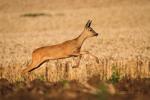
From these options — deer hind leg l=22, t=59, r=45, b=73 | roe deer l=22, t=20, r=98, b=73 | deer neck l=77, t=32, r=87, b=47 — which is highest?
deer neck l=77, t=32, r=87, b=47

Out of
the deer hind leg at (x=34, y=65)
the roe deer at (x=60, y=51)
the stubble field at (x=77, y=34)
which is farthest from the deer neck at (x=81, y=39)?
the deer hind leg at (x=34, y=65)

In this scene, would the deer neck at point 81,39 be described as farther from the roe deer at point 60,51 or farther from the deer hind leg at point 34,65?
the deer hind leg at point 34,65

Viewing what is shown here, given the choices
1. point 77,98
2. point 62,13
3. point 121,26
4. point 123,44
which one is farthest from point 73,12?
point 77,98

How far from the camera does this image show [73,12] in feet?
152

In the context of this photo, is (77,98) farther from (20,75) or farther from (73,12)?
(73,12)

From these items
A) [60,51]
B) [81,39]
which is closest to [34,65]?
[60,51]

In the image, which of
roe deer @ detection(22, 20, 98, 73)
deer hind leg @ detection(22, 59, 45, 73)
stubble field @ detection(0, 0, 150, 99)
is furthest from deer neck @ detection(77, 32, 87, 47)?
deer hind leg @ detection(22, 59, 45, 73)

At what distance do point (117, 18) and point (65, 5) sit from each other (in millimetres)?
14055

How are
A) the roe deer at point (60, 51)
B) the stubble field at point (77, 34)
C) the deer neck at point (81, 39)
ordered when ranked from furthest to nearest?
the deer neck at point (81, 39) < the roe deer at point (60, 51) < the stubble field at point (77, 34)

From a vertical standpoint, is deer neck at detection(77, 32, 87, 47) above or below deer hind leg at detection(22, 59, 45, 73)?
above

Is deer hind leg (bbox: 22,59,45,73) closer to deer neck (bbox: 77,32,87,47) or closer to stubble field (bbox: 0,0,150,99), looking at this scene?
stubble field (bbox: 0,0,150,99)

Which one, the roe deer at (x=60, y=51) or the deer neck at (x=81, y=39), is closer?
the roe deer at (x=60, y=51)

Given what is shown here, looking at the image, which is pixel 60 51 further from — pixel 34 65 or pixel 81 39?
pixel 34 65

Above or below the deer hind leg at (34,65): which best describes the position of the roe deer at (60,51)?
above
